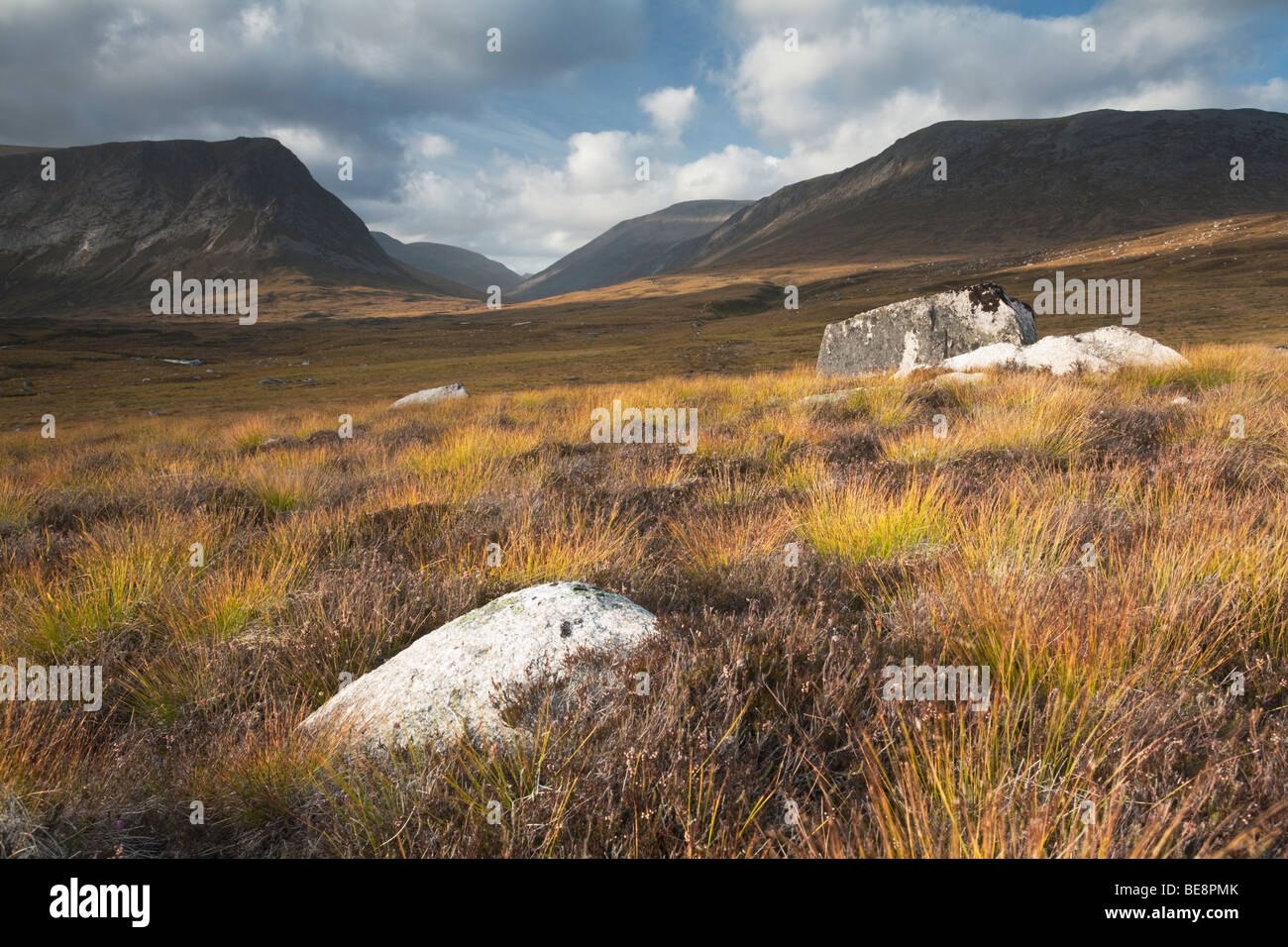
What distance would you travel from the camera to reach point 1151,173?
14188 centimetres

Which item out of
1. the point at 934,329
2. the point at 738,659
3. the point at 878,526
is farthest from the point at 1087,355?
the point at 738,659

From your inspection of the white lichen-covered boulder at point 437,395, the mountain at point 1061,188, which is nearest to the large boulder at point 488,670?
the white lichen-covered boulder at point 437,395

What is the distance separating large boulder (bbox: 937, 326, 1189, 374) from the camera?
416 inches

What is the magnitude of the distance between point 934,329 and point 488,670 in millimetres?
15736

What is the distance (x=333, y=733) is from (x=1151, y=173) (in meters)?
195

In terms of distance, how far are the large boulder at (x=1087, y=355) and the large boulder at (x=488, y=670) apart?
10.8 m

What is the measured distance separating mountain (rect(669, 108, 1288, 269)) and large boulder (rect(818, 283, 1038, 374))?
4923 inches

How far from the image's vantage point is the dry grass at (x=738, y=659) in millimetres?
1569
